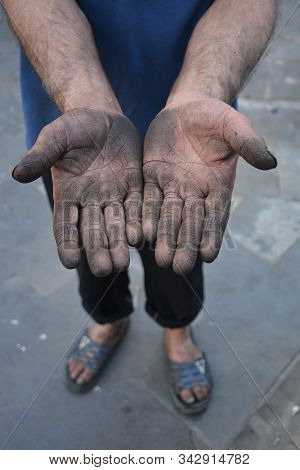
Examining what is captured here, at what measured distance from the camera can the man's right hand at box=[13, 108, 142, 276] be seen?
46.2 inches

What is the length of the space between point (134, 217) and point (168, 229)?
3.7 inches

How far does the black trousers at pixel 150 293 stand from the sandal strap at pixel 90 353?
0.19 m

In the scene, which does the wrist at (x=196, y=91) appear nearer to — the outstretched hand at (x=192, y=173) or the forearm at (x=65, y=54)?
the outstretched hand at (x=192, y=173)

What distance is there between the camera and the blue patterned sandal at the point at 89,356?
1907 mm

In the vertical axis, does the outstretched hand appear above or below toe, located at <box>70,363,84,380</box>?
above

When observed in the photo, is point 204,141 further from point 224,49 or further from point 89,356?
point 89,356

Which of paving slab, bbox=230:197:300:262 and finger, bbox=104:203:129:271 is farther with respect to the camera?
paving slab, bbox=230:197:300:262

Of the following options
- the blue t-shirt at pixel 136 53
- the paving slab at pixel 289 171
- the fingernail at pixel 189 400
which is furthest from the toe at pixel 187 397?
the paving slab at pixel 289 171

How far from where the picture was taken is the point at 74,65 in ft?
4.44

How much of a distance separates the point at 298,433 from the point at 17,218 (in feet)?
5.17

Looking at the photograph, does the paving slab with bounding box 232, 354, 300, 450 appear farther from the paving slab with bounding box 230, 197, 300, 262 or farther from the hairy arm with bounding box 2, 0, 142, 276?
the hairy arm with bounding box 2, 0, 142, 276

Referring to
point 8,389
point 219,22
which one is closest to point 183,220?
point 219,22

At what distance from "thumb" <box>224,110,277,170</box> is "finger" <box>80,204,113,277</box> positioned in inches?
14.2

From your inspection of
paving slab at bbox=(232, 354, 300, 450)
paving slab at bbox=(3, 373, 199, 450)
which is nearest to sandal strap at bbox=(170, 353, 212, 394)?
paving slab at bbox=(3, 373, 199, 450)
